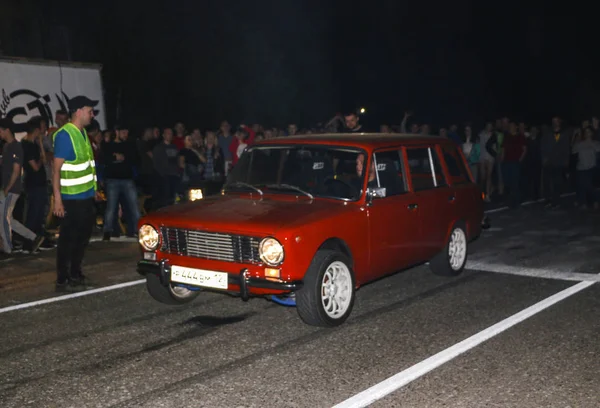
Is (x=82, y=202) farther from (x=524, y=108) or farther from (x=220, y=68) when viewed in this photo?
(x=524, y=108)

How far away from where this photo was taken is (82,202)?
7.41 metres

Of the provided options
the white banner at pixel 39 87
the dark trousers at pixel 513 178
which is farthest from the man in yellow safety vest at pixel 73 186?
the dark trousers at pixel 513 178

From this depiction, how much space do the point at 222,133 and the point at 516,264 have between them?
8508 millimetres

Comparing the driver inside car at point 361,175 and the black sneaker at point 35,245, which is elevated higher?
the driver inside car at point 361,175

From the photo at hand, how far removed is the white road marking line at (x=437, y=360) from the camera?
4.39 metres

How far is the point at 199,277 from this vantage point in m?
5.92

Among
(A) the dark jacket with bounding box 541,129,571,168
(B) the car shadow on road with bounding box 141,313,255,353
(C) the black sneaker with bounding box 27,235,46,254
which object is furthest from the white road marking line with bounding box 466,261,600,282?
(A) the dark jacket with bounding box 541,129,571,168

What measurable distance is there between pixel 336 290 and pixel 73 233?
3122 millimetres

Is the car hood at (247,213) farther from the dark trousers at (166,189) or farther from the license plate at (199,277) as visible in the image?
the dark trousers at (166,189)

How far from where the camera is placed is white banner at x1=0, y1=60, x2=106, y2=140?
12758mm

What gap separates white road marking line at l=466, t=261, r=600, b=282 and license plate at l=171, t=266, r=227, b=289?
3.93 m

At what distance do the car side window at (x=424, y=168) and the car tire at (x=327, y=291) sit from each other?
160cm

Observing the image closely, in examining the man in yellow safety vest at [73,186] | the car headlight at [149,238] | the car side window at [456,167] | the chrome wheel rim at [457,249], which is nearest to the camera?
the car headlight at [149,238]

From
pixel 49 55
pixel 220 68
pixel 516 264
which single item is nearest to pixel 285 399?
pixel 516 264
